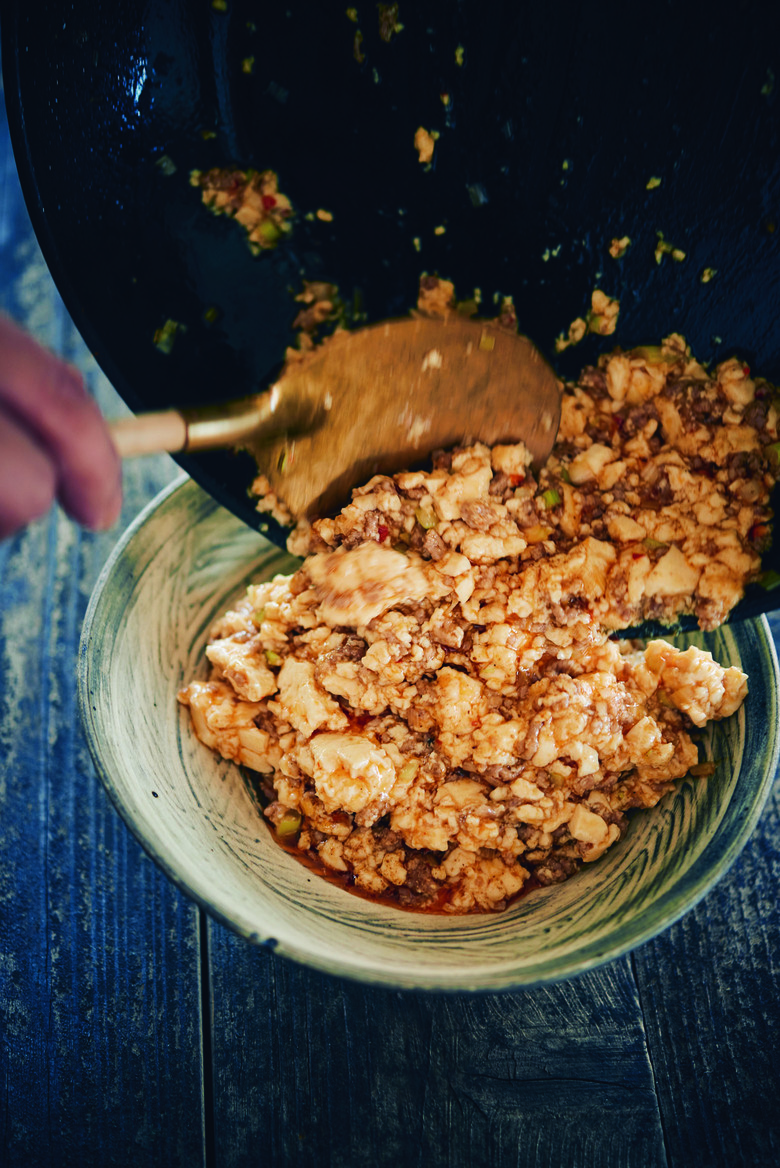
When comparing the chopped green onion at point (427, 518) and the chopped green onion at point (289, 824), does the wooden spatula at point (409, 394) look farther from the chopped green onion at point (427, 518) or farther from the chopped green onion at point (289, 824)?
the chopped green onion at point (289, 824)

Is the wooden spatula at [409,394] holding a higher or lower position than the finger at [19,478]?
lower

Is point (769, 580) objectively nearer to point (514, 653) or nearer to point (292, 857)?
point (514, 653)

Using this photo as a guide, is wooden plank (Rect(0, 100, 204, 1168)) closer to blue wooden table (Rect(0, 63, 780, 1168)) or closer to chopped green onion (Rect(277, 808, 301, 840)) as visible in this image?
blue wooden table (Rect(0, 63, 780, 1168))

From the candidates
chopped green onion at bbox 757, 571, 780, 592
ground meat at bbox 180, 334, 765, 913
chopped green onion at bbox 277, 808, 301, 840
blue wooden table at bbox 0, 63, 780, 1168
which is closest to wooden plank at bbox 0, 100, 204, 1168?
blue wooden table at bbox 0, 63, 780, 1168

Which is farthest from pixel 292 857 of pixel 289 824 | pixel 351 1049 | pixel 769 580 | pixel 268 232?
pixel 268 232

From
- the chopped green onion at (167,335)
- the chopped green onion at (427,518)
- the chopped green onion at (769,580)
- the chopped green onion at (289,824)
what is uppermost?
the chopped green onion at (167,335)

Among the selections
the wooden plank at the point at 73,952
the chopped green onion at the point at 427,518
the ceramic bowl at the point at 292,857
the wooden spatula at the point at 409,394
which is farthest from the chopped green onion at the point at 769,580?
the wooden plank at the point at 73,952

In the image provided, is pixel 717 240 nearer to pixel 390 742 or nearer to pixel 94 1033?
pixel 390 742
